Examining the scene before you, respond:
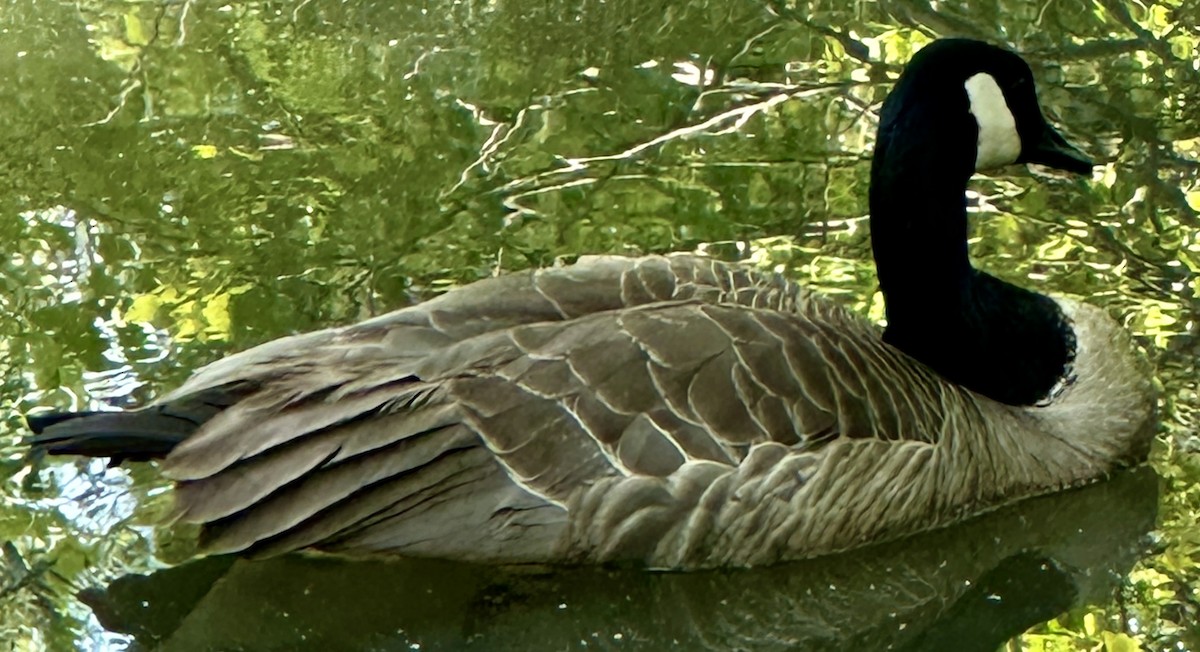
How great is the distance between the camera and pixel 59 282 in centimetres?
550

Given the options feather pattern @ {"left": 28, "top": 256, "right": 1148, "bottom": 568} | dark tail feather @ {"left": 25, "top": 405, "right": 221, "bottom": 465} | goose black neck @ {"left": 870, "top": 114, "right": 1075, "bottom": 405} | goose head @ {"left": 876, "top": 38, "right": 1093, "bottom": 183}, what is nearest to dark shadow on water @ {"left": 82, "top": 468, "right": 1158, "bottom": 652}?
feather pattern @ {"left": 28, "top": 256, "right": 1148, "bottom": 568}

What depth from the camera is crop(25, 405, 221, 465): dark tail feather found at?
3873 mm

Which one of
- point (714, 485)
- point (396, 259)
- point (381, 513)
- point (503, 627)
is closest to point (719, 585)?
point (714, 485)

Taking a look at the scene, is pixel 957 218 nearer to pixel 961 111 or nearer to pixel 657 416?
pixel 961 111

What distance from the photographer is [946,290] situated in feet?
15.1

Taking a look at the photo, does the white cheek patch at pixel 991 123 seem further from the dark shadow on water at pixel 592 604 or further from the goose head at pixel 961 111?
the dark shadow on water at pixel 592 604

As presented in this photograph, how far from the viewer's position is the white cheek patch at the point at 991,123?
4.59 m

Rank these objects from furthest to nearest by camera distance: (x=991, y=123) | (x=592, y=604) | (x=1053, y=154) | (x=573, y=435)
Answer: (x=1053, y=154) < (x=991, y=123) < (x=592, y=604) < (x=573, y=435)

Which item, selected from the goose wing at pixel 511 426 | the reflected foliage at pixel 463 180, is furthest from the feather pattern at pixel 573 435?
the reflected foliage at pixel 463 180

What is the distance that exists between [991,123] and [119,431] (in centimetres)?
270

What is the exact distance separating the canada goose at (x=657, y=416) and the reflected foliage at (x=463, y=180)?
532mm

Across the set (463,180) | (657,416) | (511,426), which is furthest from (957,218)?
(463,180)

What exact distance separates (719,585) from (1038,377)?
54.1 inches

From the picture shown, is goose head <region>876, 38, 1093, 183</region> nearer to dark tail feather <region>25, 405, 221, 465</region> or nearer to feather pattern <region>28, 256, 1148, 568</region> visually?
feather pattern <region>28, 256, 1148, 568</region>
